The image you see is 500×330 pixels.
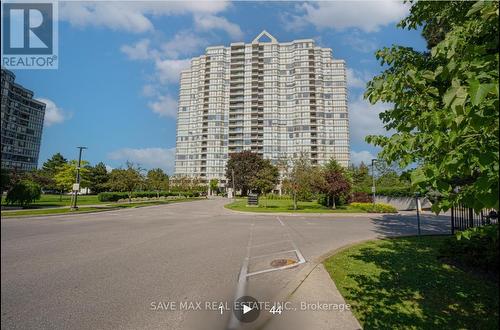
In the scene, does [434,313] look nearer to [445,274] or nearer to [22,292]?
[445,274]

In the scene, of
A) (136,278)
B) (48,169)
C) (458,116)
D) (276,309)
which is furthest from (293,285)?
(48,169)

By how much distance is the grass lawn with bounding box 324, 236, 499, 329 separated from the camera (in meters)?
3.92

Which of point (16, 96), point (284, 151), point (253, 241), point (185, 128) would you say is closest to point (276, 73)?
point (284, 151)

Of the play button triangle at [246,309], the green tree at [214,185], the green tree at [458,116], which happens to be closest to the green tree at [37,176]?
the green tree at [458,116]

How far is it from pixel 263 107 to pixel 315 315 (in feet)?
349

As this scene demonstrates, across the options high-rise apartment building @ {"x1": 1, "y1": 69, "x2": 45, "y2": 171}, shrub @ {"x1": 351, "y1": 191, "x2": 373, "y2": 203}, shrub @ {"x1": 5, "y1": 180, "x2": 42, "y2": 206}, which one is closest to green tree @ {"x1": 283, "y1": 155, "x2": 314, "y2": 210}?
shrub @ {"x1": 351, "y1": 191, "x2": 373, "y2": 203}

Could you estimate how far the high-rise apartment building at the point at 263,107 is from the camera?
340 ft

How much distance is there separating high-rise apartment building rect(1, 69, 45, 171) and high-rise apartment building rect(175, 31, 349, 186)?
10119cm

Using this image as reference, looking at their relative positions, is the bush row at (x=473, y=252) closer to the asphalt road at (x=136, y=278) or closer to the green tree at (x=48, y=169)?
the asphalt road at (x=136, y=278)

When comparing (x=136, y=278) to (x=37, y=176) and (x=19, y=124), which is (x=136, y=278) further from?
(x=19, y=124)

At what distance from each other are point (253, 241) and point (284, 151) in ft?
309

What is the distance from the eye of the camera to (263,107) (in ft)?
353

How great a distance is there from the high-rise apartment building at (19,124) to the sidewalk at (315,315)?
139 inches

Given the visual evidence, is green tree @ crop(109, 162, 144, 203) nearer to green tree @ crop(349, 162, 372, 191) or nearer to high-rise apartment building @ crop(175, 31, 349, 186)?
green tree @ crop(349, 162, 372, 191)
